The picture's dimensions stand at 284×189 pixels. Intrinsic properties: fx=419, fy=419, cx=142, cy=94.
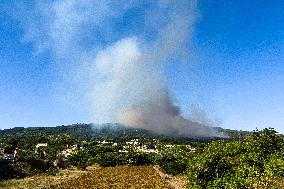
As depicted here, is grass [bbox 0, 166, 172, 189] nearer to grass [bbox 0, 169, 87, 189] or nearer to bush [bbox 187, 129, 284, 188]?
grass [bbox 0, 169, 87, 189]

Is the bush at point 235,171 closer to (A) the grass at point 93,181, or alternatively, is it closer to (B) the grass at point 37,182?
(A) the grass at point 93,181

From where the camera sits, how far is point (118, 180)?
4033 inches

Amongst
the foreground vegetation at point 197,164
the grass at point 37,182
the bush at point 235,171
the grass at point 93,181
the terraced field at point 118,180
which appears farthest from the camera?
the terraced field at point 118,180

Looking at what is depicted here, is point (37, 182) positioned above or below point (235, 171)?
below

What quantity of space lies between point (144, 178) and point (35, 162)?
33.3 metres

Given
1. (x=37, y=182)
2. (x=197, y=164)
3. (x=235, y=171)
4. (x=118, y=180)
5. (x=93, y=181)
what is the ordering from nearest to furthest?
1. (x=235, y=171)
2. (x=197, y=164)
3. (x=37, y=182)
4. (x=93, y=181)
5. (x=118, y=180)

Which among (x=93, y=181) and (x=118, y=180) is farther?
(x=118, y=180)

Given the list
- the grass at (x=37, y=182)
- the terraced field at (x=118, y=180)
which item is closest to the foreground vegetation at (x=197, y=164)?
the terraced field at (x=118, y=180)

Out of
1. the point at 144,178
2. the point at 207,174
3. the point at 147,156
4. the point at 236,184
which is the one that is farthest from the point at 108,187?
the point at 147,156

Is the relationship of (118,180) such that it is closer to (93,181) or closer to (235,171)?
(93,181)

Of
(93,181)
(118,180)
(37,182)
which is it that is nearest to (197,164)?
(118,180)

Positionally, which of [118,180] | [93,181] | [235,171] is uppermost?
[235,171]

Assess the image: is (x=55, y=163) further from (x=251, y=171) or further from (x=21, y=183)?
(x=251, y=171)

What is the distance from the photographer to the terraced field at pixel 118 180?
302 ft
